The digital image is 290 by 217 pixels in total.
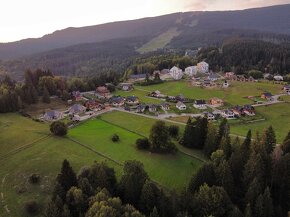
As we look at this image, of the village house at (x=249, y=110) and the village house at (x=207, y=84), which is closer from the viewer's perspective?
the village house at (x=249, y=110)

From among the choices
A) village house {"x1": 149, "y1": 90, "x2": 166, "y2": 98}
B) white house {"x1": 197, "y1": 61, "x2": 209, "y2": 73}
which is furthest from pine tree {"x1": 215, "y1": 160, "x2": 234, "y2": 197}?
white house {"x1": 197, "y1": 61, "x2": 209, "y2": 73}

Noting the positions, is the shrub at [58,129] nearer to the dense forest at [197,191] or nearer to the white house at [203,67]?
the dense forest at [197,191]

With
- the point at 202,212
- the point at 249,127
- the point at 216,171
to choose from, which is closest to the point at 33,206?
the point at 202,212

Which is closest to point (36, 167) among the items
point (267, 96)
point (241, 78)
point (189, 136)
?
point (189, 136)

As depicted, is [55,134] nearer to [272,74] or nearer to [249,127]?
[249,127]

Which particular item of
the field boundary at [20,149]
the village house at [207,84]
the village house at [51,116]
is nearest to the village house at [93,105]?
the village house at [51,116]

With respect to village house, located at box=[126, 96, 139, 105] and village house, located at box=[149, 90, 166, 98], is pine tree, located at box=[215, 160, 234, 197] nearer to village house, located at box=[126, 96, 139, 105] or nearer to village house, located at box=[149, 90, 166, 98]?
village house, located at box=[126, 96, 139, 105]
